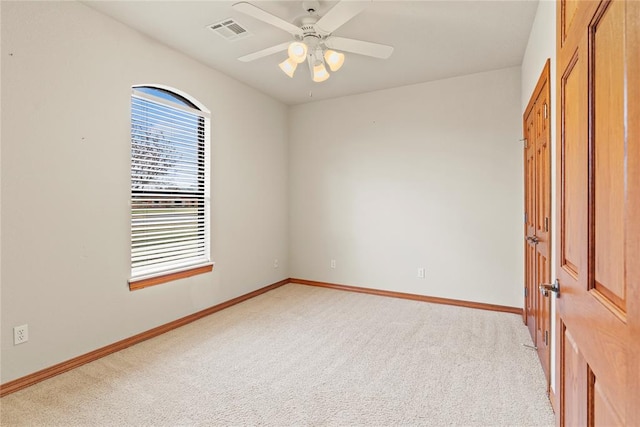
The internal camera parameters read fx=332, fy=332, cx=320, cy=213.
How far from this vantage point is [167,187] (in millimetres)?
3299

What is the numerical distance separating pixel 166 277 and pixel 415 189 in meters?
3.02

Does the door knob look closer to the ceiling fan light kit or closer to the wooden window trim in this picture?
the ceiling fan light kit

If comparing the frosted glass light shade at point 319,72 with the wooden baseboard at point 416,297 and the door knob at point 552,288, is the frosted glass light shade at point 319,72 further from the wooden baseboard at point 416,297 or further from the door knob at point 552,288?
the wooden baseboard at point 416,297

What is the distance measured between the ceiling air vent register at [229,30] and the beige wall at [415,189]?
6.71ft

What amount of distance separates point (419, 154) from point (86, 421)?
13.0ft

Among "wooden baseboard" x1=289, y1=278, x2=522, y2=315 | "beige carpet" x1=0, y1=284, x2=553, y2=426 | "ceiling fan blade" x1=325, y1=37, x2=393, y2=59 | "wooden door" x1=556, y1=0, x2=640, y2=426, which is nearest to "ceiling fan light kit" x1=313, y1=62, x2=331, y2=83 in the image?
"ceiling fan blade" x1=325, y1=37, x2=393, y2=59

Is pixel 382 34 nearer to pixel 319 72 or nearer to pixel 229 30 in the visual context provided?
pixel 319 72

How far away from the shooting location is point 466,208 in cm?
394

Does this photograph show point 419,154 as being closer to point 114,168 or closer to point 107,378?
point 114,168

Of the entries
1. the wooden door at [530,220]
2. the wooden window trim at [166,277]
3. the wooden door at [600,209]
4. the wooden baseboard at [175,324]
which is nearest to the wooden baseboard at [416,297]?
the wooden baseboard at [175,324]

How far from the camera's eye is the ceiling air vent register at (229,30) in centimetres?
274

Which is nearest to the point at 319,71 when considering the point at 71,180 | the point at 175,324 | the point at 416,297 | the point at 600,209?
the point at 71,180

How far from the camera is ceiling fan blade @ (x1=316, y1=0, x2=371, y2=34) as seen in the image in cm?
195

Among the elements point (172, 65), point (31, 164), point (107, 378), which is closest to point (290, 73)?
point (172, 65)
